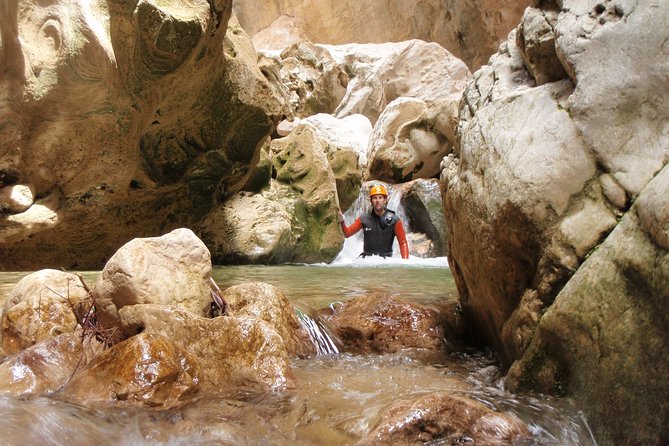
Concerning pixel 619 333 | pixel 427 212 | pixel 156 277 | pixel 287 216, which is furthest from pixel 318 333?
pixel 427 212

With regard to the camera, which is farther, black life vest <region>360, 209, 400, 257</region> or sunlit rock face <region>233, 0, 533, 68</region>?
sunlit rock face <region>233, 0, 533, 68</region>

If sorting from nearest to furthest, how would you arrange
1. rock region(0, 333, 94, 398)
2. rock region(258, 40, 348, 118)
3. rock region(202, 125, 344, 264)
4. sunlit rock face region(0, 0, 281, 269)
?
1. rock region(0, 333, 94, 398)
2. sunlit rock face region(0, 0, 281, 269)
3. rock region(202, 125, 344, 264)
4. rock region(258, 40, 348, 118)

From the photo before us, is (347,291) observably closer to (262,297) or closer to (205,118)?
(262,297)

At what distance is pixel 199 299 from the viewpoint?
10.8 feet

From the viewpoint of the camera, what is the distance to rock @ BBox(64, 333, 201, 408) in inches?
91.3

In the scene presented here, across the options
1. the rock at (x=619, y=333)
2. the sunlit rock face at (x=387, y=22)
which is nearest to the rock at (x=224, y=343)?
the rock at (x=619, y=333)

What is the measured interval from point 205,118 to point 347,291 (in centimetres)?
342

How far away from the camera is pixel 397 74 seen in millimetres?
21875

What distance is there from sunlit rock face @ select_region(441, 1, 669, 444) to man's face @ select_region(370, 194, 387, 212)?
5.29 m

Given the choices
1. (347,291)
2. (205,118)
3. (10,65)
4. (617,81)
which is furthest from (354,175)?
(617,81)

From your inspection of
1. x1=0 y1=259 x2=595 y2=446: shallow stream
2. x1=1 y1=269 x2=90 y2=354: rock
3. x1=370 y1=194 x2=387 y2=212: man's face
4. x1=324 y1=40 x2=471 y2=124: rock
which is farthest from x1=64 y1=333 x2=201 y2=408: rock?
x1=324 y1=40 x2=471 y2=124: rock

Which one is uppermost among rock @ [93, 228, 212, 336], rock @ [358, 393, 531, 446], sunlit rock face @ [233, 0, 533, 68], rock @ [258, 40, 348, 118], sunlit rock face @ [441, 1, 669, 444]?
sunlit rock face @ [233, 0, 533, 68]

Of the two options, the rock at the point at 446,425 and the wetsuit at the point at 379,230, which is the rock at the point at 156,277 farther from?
the wetsuit at the point at 379,230

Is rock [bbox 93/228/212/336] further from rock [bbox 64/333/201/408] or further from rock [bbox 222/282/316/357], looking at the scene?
rock [bbox 64/333/201/408]
